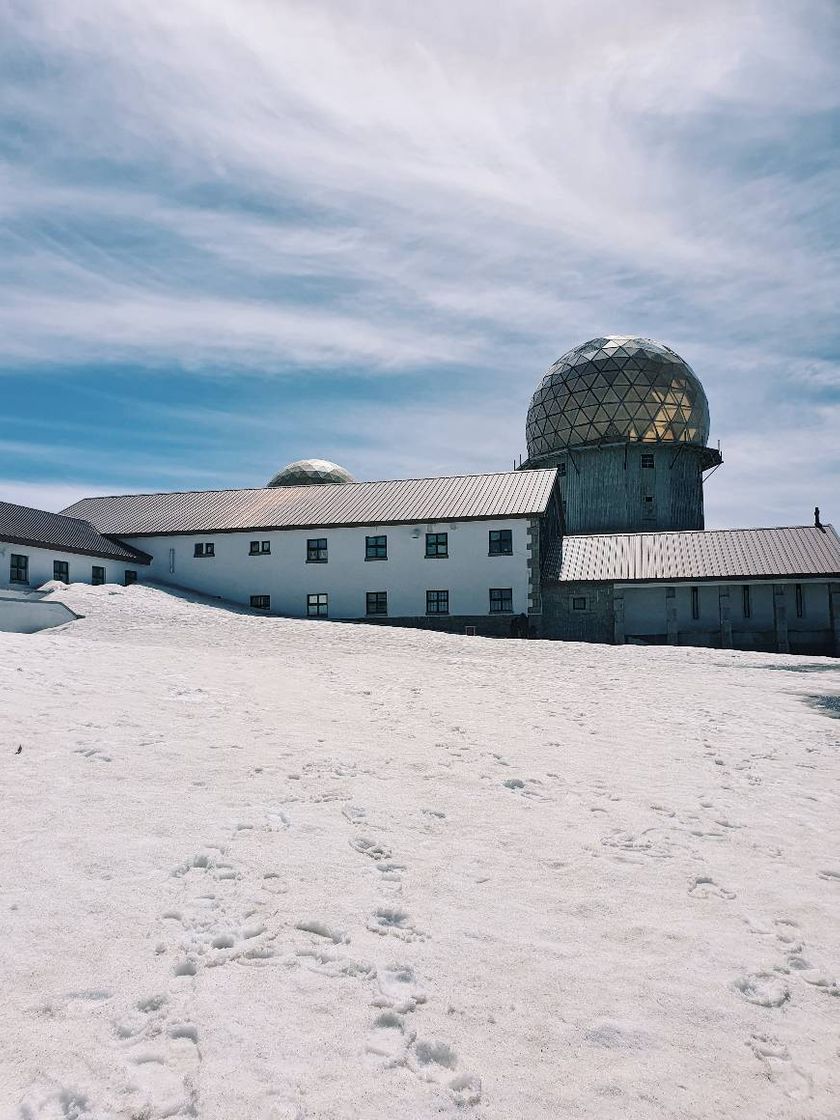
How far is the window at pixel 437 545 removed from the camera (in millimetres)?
34844

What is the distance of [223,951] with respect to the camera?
4.61m

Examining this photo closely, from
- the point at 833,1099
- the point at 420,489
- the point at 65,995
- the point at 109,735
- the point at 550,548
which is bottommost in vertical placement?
the point at 833,1099

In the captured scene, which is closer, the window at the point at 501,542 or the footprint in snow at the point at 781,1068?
the footprint in snow at the point at 781,1068

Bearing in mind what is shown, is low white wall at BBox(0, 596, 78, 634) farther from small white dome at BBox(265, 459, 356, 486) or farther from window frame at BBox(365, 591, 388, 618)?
small white dome at BBox(265, 459, 356, 486)

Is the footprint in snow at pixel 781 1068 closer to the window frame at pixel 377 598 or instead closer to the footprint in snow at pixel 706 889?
the footprint in snow at pixel 706 889

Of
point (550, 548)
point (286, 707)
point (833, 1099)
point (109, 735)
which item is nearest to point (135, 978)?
point (833, 1099)

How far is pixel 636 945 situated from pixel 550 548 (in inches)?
1311

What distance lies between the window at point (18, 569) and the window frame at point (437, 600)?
1612 cm

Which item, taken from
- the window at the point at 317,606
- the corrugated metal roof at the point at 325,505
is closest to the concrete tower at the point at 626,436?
the corrugated metal roof at the point at 325,505

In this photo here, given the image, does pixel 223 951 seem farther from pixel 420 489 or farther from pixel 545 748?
pixel 420 489

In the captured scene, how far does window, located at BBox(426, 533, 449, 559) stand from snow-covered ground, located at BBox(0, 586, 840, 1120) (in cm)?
2393

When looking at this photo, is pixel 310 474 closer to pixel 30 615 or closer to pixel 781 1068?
pixel 30 615

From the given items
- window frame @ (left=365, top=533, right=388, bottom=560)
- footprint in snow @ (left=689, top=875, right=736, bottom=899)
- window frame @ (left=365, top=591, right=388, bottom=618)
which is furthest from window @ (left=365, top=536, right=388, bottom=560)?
footprint in snow @ (left=689, top=875, right=736, bottom=899)

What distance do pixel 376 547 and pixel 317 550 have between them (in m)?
2.87
